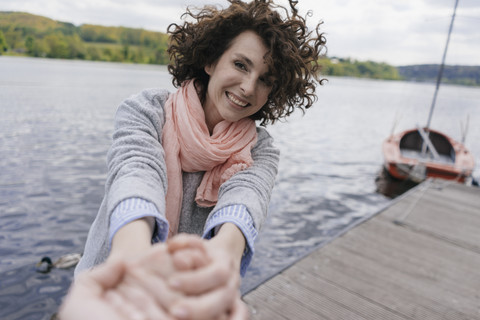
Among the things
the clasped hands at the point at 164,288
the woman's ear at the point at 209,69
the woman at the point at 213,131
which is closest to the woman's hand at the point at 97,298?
the clasped hands at the point at 164,288

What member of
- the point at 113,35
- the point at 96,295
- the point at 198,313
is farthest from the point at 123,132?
the point at 113,35

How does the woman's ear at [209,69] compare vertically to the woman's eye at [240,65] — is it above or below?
below

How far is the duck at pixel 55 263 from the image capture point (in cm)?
624

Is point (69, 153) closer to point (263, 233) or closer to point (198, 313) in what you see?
point (263, 233)

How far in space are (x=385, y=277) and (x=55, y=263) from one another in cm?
539

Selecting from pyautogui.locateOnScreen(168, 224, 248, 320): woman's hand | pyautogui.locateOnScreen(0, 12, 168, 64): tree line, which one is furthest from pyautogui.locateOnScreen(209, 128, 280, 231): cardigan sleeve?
pyautogui.locateOnScreen(0, 12, 168, 64): tree line

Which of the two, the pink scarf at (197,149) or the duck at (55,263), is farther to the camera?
the duck at (55,263)

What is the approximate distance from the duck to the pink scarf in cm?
555

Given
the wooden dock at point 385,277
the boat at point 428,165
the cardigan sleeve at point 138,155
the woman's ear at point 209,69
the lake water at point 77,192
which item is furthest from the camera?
the boat at point 428,165

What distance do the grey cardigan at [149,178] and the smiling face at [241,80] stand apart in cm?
26

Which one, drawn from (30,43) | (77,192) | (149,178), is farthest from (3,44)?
(149,178)

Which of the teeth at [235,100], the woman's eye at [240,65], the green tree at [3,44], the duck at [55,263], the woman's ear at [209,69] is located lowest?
the duck at [55,263]

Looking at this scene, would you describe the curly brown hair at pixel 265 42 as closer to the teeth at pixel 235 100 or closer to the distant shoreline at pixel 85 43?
the teeth at pixel 235 100

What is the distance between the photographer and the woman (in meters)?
1.43
